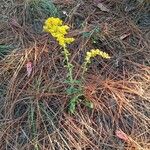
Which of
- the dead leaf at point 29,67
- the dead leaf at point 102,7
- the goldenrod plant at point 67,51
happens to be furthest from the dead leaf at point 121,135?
the dead leaf at point 102,7

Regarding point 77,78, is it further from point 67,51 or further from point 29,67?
point 29,67

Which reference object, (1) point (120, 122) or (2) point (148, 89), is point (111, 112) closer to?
(1) point (120, 122)

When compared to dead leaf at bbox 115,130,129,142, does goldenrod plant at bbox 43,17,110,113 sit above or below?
above

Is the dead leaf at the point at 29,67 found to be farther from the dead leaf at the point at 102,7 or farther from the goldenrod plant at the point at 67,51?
the dead leaf at the point at 102,7

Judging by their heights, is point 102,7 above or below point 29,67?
above

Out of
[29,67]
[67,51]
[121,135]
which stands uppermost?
[67,51]

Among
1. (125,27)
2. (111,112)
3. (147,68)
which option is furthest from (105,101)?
(125,27)

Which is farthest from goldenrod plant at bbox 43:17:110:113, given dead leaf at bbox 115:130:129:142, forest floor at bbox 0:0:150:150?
dead leaf at bbox 115:130:129:142

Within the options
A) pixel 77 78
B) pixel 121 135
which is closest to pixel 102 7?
pixel 77 78

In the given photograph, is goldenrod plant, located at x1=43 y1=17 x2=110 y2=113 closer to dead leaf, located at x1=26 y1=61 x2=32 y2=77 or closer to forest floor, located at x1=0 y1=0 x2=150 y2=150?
forest floor, located at x1=0 y1=0 x2=150 y2=150
